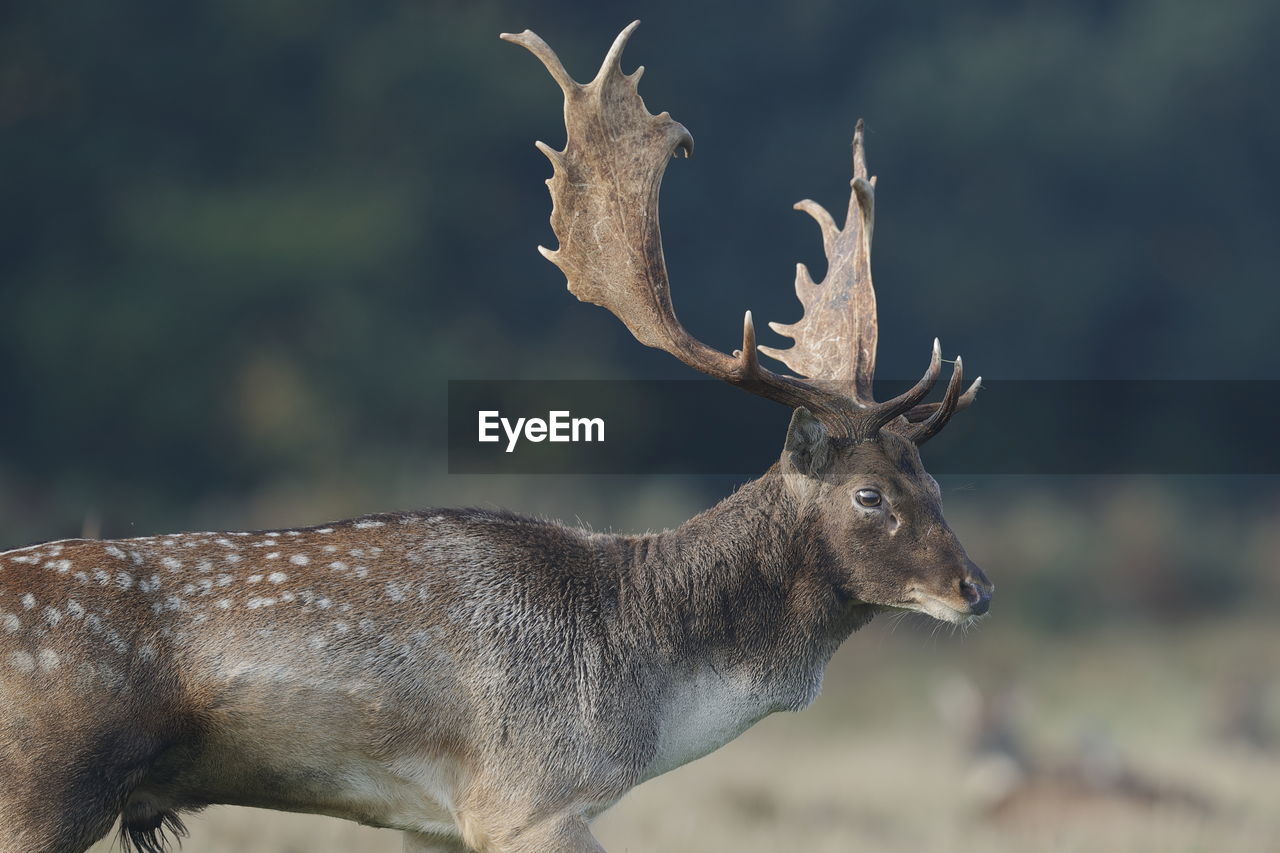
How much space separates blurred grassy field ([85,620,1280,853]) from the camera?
8492 millimetres

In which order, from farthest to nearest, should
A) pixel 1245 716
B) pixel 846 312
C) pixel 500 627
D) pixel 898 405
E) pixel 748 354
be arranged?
pixel 1245 716 < pixel 846 312 < pixel 898 405 < pixel 748 354 < pixel 500 627

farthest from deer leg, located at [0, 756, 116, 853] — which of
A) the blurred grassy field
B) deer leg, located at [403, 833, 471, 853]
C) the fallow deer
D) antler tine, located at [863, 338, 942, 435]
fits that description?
antler tine, located at [863, 338, 942, 435]

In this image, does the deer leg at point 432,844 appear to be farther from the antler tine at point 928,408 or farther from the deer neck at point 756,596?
the antler tine at point 928,408

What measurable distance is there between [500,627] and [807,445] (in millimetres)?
1237

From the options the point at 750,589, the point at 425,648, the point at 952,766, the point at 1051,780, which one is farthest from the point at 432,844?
the point at 952,766

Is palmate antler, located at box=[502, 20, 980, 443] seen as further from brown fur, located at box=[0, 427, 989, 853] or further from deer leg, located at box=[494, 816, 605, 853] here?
deer leg, located at box=[494, 816, 605, 853]

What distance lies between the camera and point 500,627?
5469mm

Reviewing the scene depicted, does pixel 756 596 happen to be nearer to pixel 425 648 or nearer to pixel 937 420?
pixel 937 420

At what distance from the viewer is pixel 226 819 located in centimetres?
781

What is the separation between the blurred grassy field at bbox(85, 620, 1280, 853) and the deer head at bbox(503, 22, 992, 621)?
3.06ft

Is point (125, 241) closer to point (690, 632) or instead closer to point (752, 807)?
point (752, 807)

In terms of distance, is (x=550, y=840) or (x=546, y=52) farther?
(x=546, y=52)

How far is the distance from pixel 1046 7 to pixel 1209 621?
12753 mm

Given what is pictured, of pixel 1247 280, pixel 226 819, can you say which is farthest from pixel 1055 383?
pixel 226 819
